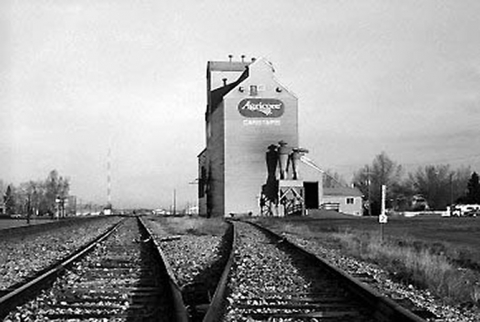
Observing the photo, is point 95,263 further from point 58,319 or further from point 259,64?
point 259,64

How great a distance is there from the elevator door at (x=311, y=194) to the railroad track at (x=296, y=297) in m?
59.3

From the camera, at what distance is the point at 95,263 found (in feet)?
47.6

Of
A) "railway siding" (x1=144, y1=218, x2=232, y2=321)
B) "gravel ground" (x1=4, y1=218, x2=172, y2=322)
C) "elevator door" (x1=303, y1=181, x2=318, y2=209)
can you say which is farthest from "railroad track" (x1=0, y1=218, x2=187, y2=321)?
"elevator door" (x1=303, y1=181, x2=318, y2=209)

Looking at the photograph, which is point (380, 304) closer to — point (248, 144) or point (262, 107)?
point (248, 144)

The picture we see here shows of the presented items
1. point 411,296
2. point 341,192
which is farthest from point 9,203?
point 411,296

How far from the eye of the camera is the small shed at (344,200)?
89019mm

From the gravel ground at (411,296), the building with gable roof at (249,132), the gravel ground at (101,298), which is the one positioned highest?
the building with gable roof at (249,132)

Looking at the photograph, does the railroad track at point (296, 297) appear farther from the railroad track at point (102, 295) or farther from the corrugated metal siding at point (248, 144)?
the corrugated metal siding at point (248, 144)

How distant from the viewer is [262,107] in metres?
71.7

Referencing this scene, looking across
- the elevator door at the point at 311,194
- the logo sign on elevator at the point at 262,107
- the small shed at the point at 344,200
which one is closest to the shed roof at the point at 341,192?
the small shed at the point at 344,200

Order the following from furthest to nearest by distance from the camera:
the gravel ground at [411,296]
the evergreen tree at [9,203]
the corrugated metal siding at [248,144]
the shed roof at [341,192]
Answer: the evergreen tree at [9,203]
the shed roof at [341,192]
the corrugated metal siding at [248,144]
the gravel ground at [411,296]

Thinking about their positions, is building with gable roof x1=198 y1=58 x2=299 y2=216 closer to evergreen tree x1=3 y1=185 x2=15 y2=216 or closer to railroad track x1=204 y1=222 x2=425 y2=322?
railroad track x1=204 y1=222 x2=425 y2=322

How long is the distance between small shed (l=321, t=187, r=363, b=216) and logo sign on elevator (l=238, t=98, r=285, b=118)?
20211mm

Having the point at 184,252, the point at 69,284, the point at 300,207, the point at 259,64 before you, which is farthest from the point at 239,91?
the point at 69,284
